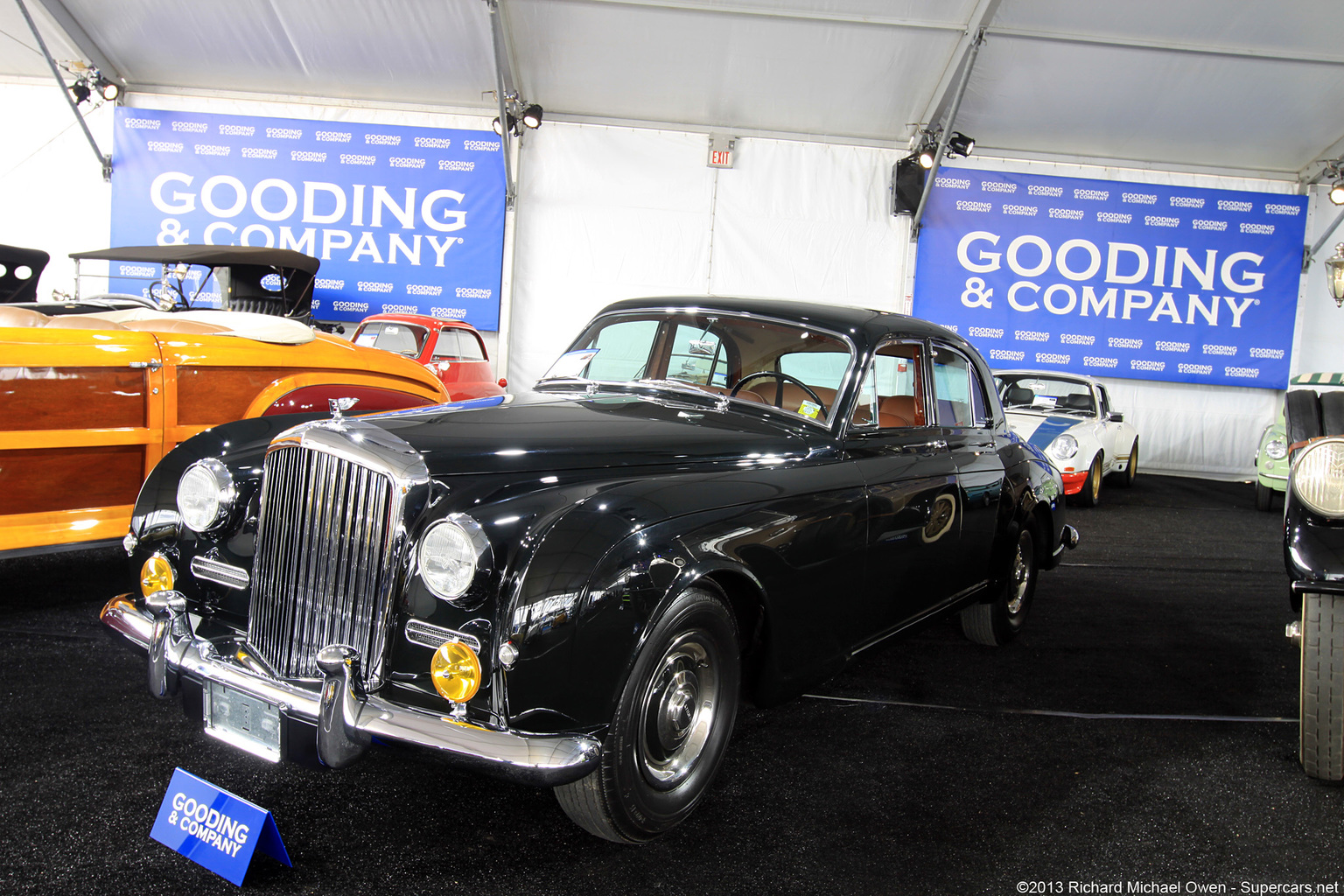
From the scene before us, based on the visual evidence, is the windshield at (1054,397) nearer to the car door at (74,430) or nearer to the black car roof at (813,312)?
the black car roof at (813,312)

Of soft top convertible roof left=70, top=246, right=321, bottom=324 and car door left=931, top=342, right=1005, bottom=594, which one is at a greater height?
soft top convertible roof left=70, top=246, right=321, bottom=324

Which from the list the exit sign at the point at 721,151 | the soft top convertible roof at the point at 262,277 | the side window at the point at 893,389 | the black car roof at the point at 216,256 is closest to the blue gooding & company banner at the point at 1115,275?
the exit sign at the point at 721,151

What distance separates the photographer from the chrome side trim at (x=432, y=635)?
1.78 m

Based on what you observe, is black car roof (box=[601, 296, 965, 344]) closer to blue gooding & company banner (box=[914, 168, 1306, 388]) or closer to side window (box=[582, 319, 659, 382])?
side window (box=[582, 319, 659, 382])

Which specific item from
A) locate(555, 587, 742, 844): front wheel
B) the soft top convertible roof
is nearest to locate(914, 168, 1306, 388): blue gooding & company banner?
the soft top convertible roof

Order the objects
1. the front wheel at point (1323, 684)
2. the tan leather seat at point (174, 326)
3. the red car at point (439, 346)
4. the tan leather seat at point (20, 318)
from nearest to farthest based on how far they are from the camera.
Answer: the front wheel at point (1323, 684)
the tan leather seat at point (20, 318)
the tan leather seat at point (174, 326)
the red car at point (439, 346)

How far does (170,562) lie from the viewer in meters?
2.34

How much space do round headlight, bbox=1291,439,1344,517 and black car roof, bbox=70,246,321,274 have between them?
251 inches

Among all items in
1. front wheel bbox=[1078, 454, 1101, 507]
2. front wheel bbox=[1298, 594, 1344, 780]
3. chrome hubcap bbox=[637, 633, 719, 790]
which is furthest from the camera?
front wheel bbox=[1078, 454, 1101, 507]

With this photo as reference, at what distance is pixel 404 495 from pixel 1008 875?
1733 millimetres

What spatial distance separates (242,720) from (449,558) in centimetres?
69

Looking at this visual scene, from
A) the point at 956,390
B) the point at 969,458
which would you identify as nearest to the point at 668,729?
the point at 969,458

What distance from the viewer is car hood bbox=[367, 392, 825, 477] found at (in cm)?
211

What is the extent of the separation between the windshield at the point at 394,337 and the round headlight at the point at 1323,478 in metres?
7.10
